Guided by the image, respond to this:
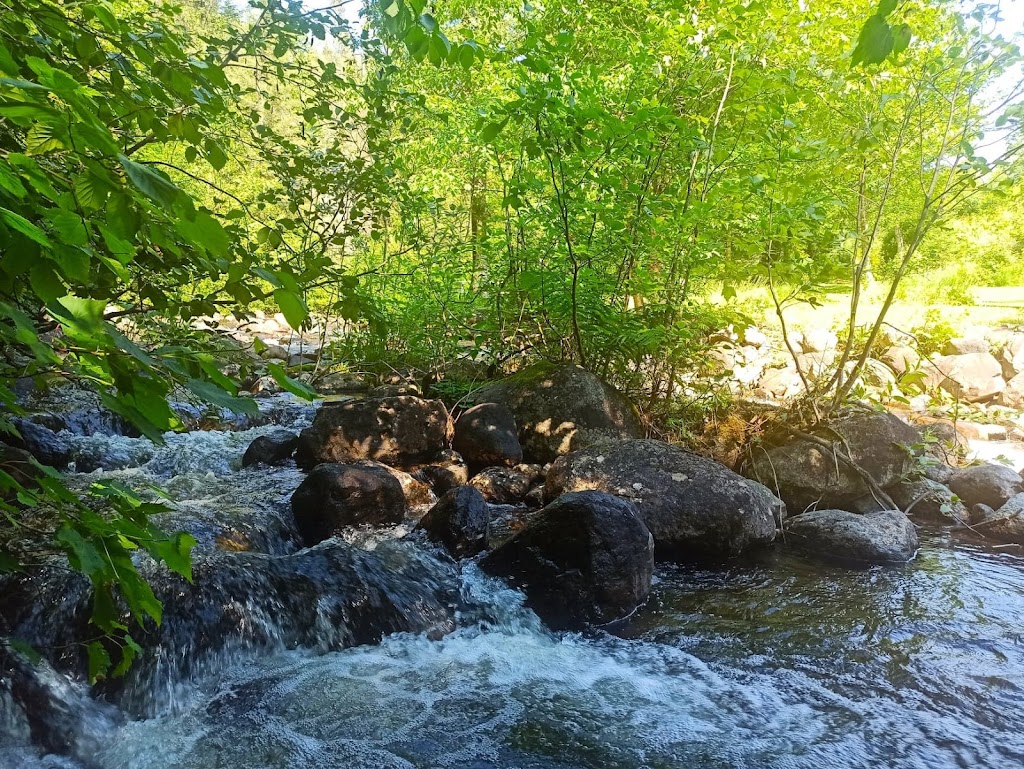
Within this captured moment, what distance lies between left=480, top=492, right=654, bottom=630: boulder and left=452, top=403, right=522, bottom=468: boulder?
8.21 ft

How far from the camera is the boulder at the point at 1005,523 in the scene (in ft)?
19.3

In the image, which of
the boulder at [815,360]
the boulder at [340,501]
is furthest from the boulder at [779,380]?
the boulder at [340,501]

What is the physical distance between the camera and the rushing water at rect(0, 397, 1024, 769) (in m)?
3.01

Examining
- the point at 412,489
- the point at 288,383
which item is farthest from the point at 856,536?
the point at 288,383

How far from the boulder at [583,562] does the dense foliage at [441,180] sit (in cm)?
216

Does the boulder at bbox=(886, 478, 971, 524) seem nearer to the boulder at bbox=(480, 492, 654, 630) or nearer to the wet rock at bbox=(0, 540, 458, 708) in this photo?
the boulder at bbox=(480, 492, 654, 630)

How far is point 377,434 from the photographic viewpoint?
7.27 meters

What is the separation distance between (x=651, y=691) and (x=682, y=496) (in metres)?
2.15

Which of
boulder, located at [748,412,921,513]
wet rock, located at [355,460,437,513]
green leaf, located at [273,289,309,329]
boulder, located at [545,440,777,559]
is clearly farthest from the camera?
boulder, located at [748,412,921,513]

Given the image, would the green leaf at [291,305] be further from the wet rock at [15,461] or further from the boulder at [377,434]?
the boulder at [377,434]

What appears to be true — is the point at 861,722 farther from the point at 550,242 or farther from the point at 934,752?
the point at 550,242

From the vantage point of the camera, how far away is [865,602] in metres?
4.63

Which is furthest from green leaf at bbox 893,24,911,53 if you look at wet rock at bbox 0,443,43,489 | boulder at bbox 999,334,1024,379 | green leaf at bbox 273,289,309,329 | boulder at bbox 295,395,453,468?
boulder at bbox 999,334,1024,379

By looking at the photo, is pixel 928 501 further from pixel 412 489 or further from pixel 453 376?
pixel 453 376
